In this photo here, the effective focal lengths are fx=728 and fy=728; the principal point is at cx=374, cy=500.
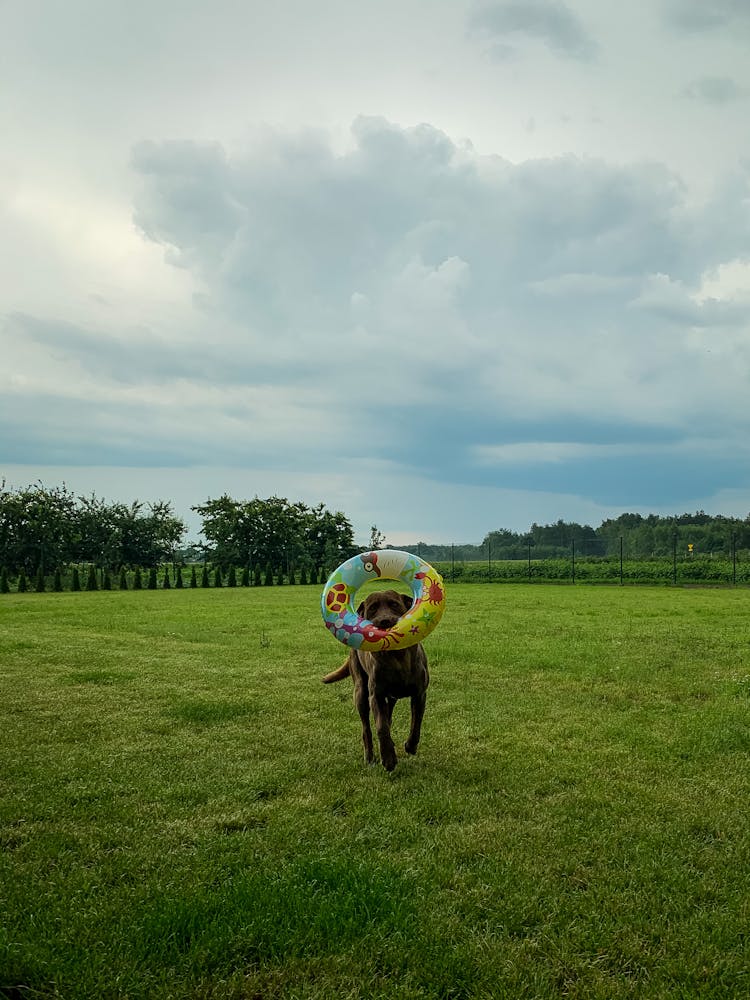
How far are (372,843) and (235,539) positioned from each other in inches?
1838

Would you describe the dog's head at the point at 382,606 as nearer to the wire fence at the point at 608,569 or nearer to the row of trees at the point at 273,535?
the wire fence at the point at 608,569

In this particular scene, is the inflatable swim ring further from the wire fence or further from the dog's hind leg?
the wire fence

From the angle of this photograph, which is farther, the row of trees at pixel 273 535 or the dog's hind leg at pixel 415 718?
the row of trees at pixel 273 535

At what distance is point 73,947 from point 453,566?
42929mm

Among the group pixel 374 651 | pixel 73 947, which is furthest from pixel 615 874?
pixel 73 947

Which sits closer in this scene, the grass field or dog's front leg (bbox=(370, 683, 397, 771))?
the grass field

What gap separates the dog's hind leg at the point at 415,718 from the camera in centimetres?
571

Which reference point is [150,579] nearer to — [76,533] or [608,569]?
[76,533]

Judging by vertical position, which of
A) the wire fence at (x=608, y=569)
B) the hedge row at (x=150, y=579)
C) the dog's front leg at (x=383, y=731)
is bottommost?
the hedge row at (x=150, y=579)

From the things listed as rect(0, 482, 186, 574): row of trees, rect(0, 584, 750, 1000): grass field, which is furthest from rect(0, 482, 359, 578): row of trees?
rect(0, 584, 750, 1000): grass field

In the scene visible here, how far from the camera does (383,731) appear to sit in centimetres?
534

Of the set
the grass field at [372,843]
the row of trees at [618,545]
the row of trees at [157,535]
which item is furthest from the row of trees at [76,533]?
the grass field at [372,843]

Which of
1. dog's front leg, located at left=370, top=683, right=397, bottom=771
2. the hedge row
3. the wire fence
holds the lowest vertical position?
the hedge row

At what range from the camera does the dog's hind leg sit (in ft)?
18.7
